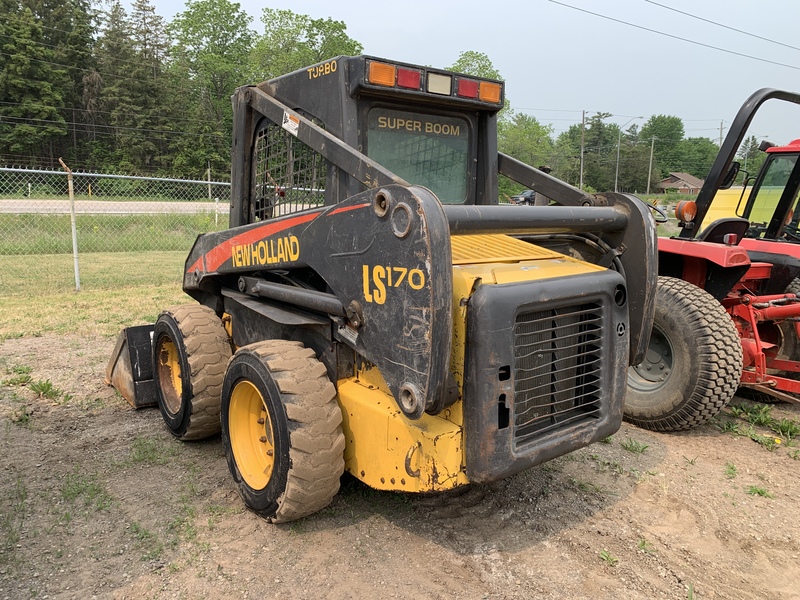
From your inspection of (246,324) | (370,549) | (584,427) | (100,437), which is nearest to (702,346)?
(584,427)

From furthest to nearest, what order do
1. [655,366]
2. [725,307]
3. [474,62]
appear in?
[474,62], [725,307], [655,366]

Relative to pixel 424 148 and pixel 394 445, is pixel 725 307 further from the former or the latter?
pixel 394 445

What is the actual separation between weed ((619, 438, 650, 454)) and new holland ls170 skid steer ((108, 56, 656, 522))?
46.9 inches

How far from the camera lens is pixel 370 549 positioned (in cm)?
275

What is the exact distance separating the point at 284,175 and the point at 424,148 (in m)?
0.86

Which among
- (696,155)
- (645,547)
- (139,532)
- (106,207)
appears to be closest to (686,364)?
→ (645,547)

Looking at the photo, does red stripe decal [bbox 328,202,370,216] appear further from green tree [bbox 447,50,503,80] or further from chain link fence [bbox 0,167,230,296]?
green tree [bbox 447,50,503,80]

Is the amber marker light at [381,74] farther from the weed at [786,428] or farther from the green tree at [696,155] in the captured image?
the green tree at [696,155]

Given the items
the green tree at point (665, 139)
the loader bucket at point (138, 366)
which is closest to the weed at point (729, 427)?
the loader bucket at point (138, 366)

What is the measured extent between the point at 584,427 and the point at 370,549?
115 centimetres

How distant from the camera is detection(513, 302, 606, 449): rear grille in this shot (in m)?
2.54

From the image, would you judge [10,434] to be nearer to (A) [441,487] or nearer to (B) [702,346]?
(A) [441,487]

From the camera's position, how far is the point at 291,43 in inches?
1789

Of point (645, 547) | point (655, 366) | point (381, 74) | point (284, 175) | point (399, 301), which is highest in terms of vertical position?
point (381, 74)
